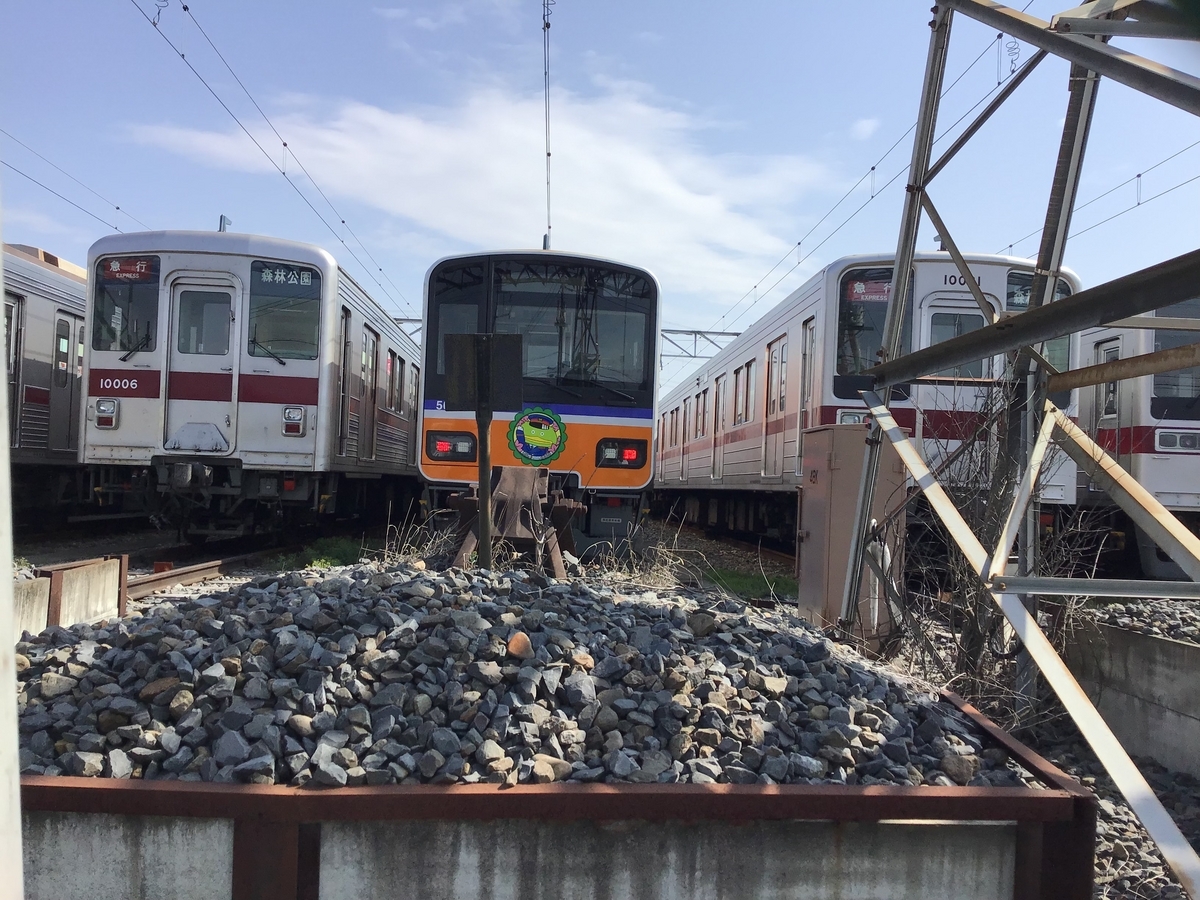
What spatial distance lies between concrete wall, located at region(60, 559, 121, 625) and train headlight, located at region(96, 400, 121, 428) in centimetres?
450

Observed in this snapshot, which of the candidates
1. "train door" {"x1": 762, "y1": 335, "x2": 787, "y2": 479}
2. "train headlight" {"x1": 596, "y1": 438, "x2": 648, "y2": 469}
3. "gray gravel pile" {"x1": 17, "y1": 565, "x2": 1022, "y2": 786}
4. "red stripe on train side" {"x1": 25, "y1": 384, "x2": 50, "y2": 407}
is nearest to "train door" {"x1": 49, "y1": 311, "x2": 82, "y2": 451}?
"red stripe on train side" {"x1": 25, "y1": 384, "x2": 50, "y2": 407}

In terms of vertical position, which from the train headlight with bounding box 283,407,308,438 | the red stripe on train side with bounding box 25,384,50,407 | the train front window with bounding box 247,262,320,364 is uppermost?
the train front window with bounding box 247,262,320,364

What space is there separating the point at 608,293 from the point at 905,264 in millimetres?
4874

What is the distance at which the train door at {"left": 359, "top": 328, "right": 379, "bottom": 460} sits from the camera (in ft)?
40.2

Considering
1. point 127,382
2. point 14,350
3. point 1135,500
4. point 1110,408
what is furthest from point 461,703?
point 14,350

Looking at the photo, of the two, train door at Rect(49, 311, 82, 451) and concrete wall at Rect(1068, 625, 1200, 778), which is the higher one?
train door at Rect(49, 311, 82, 451)

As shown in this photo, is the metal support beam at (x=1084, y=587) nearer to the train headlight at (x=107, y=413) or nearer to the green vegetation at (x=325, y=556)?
the green vegetation at (x=325, y=556)

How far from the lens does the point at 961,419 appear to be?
20.8 ft

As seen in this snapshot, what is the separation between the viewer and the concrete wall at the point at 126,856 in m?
2.44

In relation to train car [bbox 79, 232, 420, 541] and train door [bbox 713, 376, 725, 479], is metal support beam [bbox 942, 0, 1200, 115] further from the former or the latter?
train door [bbox 713, 376, 725, 479]

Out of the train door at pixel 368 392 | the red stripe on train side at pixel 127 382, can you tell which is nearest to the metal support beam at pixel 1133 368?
the red stripe on train side at pixel 127 382

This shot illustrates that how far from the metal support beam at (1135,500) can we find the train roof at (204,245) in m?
8.20

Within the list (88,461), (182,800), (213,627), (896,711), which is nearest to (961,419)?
(896,711)

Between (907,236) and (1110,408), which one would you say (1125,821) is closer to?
(907,236)
